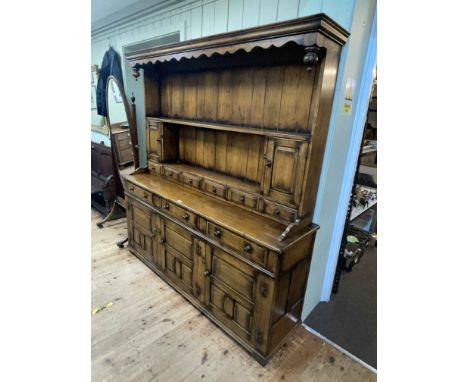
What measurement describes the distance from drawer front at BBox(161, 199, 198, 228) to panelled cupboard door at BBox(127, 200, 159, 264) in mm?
230

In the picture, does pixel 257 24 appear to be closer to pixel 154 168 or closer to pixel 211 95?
pixel 211 95

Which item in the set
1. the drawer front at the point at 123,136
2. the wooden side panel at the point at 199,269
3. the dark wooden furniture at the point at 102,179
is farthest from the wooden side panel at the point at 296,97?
the dark wooden furniture at the point at 102,179

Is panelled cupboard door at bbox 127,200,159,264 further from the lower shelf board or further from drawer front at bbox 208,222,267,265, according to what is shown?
drawer front at bbox 208,222,267,265

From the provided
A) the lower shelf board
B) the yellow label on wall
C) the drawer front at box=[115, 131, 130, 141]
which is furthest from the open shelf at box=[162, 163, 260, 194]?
the lower shelf board

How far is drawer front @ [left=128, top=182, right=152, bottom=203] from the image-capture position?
7.26 ft

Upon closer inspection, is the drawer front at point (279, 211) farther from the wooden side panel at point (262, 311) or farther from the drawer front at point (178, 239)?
the drawer front at point (178, 239)

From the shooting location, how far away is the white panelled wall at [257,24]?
1.44 meters

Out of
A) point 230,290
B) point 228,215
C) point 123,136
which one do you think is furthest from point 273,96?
point 123,136

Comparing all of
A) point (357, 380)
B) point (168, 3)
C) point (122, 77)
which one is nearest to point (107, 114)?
point (122, 77)

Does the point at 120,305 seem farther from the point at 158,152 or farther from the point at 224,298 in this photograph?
the point at 158,152

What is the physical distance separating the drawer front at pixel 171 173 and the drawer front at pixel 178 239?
17.4 inches

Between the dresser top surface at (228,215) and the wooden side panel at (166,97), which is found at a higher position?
the wooden side panel at (166,97)
